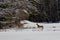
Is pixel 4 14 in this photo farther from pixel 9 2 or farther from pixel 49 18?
pixel 49 18

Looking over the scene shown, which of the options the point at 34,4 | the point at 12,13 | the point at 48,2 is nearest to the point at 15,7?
the point at 12,13

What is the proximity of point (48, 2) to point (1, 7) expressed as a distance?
13.9ft

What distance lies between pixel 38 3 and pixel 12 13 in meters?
3.38

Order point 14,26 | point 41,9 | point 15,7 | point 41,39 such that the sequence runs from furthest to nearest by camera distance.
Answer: point 41,9 → point 15,7 → point 14,26 → point 41,39

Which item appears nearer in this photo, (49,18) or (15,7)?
(15,7)

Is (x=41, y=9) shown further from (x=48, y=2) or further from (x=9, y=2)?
(x=9, y=2)

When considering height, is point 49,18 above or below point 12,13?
below

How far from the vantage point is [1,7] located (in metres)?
7.39

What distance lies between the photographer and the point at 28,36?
4969 mm

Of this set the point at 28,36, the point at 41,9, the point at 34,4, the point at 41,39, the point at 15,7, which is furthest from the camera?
the point at 41,9

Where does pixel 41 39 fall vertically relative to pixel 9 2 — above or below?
below

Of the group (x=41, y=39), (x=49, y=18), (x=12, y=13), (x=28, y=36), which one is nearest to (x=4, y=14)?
(x=12, y=13)

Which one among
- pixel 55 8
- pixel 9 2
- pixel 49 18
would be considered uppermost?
pixel 9 2

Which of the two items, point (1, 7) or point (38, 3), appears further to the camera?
point (38, 3)
